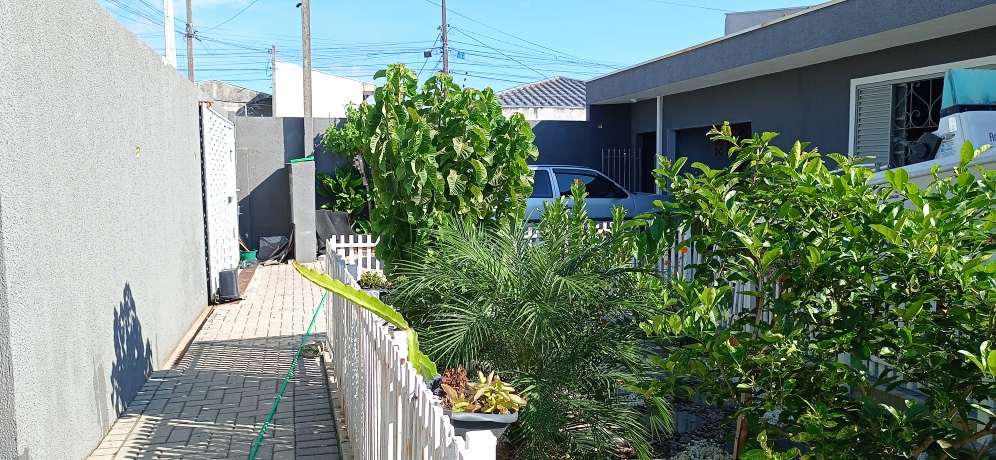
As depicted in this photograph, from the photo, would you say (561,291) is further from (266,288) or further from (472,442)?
(266,288)

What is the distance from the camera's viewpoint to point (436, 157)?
5.48 metres

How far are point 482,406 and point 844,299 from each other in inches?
59.5

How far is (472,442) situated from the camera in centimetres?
210

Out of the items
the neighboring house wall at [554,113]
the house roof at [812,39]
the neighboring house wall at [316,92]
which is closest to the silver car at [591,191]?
the house roof at [812,39]

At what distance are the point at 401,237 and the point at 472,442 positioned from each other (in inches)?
146

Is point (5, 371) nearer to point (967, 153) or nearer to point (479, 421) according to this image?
point (479, 421)

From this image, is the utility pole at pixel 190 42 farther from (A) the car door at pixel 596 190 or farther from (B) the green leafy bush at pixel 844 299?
(B) the green leafy bush at pixel 844 299

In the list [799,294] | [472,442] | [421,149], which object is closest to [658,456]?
[799,294]

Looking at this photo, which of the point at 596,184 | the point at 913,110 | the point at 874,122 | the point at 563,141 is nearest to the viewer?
the point at 913,110

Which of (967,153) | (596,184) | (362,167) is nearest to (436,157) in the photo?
(967,153)

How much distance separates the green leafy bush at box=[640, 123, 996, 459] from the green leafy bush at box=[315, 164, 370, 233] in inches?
484

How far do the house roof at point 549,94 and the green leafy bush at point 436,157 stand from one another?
2244 centimetres

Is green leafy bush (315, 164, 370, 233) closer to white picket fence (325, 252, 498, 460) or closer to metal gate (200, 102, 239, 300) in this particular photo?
metal gate (200, 102, 239, 300)

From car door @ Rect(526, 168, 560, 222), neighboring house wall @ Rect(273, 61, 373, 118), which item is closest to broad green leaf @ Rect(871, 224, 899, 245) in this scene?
car door @ Rect(526, 168, 560, 222)
